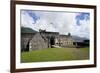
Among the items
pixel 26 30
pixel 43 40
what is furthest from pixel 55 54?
pixel 26 30

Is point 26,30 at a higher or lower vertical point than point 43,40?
higher

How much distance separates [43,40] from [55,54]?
21 centimetres

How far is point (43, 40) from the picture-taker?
1925mm

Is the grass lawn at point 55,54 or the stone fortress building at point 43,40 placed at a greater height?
the stone fortress building at point 43,40

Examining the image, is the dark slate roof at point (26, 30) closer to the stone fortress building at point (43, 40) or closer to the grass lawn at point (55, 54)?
the stone fortress building at point (43, 40)

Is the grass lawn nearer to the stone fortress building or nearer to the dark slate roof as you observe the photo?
the stone fortress building

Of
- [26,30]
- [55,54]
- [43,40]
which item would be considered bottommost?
[55,54]

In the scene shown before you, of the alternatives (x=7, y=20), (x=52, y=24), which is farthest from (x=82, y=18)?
(x=7, y=20)

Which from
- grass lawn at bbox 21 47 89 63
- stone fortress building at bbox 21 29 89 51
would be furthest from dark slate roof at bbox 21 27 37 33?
grass lawn at bbox 21 47 89 63

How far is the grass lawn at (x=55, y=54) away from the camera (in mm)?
1880

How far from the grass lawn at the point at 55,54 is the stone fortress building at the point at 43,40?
0.04m

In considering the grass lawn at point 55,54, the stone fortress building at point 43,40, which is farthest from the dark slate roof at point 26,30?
the grass lawn at point 55,54

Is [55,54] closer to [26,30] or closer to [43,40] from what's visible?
[43,40]

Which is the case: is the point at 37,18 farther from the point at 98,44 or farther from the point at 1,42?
the point at 98,44
